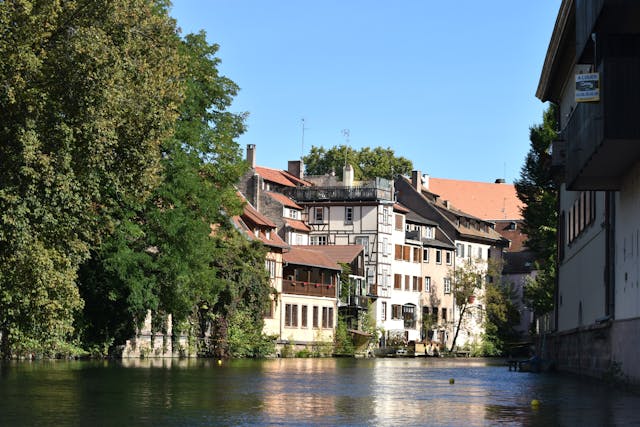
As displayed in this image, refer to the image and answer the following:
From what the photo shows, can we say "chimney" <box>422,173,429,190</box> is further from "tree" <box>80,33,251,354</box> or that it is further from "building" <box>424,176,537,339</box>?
"tree" <box>80,33,251,354</box>

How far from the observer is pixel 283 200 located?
108938mm

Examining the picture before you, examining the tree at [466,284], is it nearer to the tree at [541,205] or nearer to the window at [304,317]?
the window at [304,317]

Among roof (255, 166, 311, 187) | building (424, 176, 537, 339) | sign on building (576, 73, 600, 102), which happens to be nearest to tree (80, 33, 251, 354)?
sign on building (576, 73, 600, 102)

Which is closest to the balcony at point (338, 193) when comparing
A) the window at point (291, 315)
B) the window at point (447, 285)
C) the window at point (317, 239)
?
the window at point (317, 239)

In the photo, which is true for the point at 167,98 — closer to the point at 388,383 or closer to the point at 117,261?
the point at 388,383

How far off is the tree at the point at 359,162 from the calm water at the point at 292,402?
92804mm

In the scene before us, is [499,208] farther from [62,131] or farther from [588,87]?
[588,87]

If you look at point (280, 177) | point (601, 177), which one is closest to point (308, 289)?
point (280, 177)

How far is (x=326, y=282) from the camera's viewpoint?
101188 mm

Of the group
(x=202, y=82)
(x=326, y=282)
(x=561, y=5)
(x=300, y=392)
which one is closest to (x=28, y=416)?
(x=300, y=392)

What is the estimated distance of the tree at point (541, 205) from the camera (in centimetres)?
6781

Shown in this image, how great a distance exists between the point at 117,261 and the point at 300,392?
87.7 feet

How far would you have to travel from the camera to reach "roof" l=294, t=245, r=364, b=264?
106 meters

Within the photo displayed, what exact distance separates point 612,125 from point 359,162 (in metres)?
104
